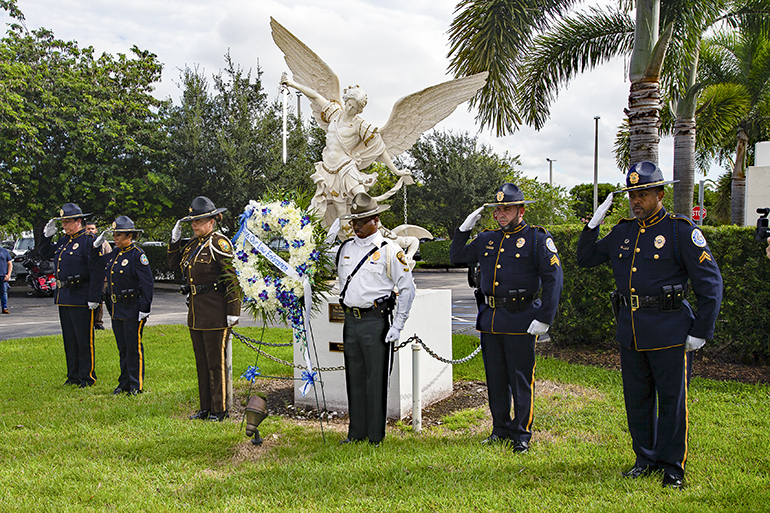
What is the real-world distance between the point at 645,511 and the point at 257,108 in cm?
2140

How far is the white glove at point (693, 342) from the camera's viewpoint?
11.9 ft

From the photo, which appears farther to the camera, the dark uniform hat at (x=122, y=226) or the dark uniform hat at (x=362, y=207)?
the dark uniform hat at (x=122, y=226)

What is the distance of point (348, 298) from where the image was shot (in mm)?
4586

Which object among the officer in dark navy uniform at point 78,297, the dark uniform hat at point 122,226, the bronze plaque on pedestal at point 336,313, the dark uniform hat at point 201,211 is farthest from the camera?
the officer in dark navy uniform at point 78,297

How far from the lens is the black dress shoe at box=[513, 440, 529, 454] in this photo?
4.47m

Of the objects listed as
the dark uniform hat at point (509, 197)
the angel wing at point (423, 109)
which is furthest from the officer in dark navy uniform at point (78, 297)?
the dark uniform hat at point (509, 197)

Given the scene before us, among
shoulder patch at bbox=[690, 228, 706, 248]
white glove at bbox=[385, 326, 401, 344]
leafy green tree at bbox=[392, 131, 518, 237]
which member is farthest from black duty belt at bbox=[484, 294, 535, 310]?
leafy green tree at bbox=[392, 131, 518, 237]

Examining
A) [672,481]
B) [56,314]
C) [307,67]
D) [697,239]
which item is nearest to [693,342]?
[697,239]

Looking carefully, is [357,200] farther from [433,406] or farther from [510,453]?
[433,406]

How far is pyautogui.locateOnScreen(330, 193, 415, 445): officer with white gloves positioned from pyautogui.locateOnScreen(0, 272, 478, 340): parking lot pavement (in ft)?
14.6

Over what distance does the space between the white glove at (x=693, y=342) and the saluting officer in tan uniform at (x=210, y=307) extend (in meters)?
3.92

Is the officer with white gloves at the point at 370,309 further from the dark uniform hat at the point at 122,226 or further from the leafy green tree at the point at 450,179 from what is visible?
the leafy green tree at the point at 450,179

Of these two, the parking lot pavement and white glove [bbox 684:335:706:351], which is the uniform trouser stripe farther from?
the parking lot pavement

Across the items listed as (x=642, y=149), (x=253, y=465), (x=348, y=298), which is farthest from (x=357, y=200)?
(x=642, y=149)
